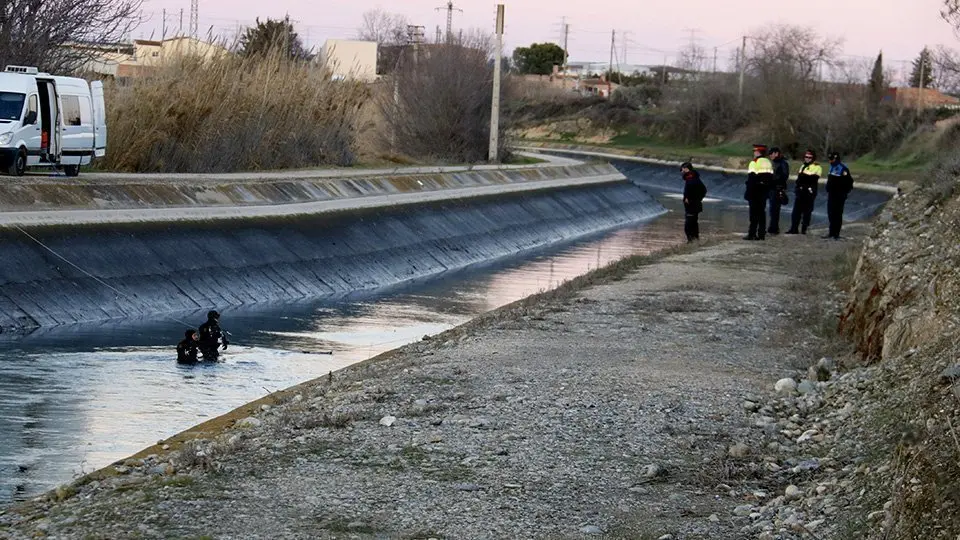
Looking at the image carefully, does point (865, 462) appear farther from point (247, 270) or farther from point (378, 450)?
point (247, 270)

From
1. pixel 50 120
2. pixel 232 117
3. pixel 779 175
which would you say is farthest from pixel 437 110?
pixel 50 120

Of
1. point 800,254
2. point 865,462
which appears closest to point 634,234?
point 800,254

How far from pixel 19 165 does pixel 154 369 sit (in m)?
11.5

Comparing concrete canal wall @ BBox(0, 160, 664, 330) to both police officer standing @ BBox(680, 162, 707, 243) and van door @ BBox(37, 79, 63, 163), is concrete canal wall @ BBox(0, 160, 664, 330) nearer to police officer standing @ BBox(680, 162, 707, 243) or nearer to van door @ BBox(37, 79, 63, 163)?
van door @ BBox(37, 79, 63, 163)

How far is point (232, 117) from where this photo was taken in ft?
127

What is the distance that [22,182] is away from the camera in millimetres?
25312

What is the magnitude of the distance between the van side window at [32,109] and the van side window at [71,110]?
89 cm

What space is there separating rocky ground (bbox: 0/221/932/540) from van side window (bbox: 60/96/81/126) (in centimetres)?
1387

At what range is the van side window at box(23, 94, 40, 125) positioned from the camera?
27141 mm

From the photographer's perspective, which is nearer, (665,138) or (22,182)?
(22,182)

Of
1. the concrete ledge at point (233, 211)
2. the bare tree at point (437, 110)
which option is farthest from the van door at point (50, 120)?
the bare tree at point (437, 110)

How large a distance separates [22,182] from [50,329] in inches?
236

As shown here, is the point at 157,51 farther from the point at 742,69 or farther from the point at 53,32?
the point at 742,69

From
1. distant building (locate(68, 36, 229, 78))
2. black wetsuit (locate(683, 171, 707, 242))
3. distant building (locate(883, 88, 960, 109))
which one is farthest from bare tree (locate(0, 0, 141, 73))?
distant building (locate(883, 88, 960, 109))
